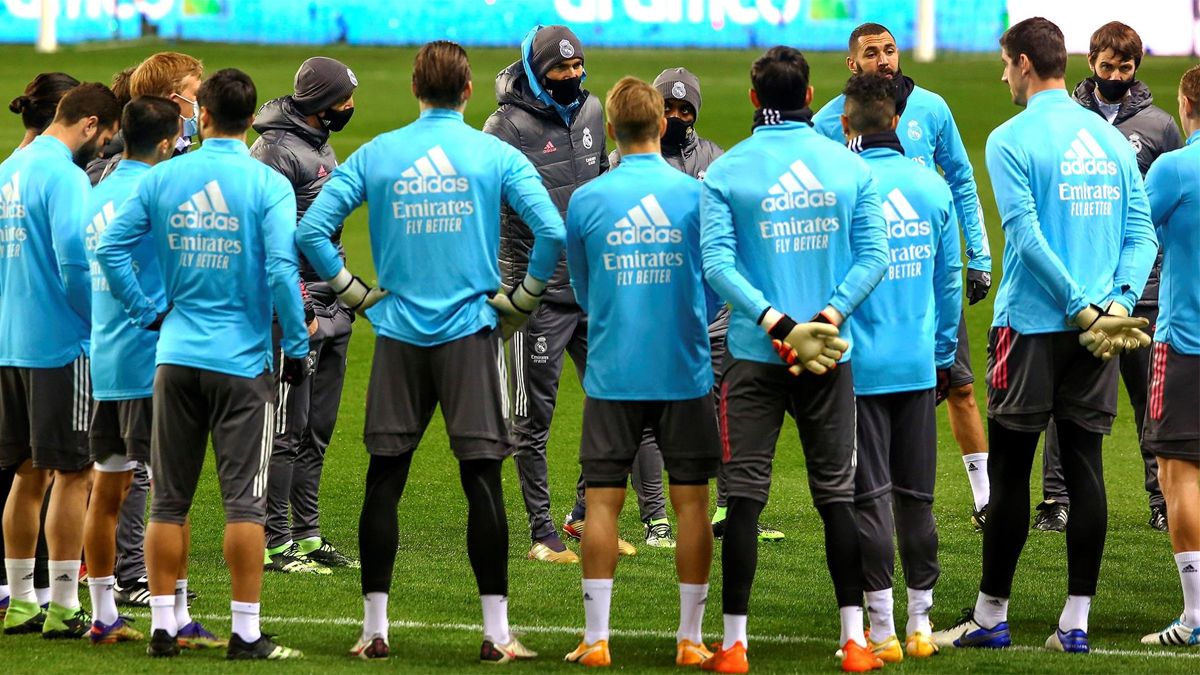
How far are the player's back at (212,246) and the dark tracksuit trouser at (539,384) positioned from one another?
226 cm

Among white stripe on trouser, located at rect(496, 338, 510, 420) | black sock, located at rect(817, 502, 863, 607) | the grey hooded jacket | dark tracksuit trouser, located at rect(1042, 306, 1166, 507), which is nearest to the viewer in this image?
black sock, located at rect(817, 502, 863, 607)

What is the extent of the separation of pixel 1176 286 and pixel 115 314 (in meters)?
3.83

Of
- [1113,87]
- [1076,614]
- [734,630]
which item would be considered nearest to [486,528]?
[734,630]

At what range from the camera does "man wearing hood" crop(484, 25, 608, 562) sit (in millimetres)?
7438

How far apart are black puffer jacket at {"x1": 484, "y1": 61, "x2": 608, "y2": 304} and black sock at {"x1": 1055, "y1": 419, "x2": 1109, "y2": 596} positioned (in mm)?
2543

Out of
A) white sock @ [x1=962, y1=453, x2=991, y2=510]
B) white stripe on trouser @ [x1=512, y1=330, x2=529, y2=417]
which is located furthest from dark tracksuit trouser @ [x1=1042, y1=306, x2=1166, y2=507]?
white stripe on trouser @ [x1=512, y1=330, x2=529, y2=417]

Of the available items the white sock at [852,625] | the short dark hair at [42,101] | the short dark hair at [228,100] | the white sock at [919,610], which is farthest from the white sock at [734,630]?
the short dark hair at [42,101]

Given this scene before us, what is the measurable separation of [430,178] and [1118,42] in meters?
3.96

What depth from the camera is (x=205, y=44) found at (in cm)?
2959

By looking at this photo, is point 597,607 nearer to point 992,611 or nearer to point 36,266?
point 992,611

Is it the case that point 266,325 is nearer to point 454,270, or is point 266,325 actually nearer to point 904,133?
point 454,270

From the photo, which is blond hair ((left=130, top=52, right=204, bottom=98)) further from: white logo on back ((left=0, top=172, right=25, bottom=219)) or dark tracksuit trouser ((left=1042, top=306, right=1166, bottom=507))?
dark tracksuit trouser ((left=1042, top=306, right=1166, bottom=507))

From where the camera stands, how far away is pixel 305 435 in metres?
7.50

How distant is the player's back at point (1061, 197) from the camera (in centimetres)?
571
